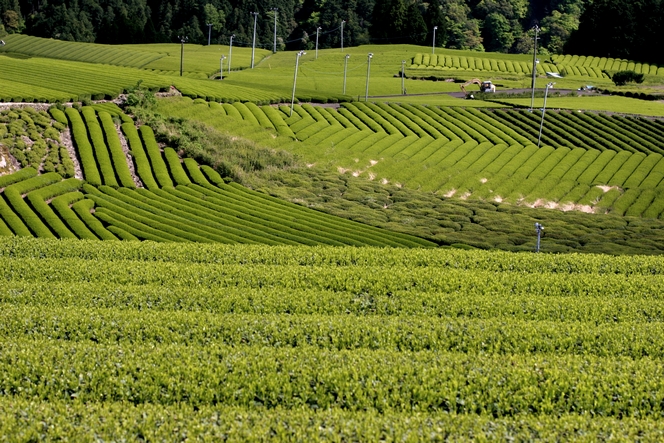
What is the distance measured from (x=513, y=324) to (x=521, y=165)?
2059 inches

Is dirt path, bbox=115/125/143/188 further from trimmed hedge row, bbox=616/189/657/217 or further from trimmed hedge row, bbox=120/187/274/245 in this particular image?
trimmed hedge row, bbox=616/189/657/217

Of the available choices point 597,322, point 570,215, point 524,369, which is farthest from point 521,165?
point 524,369

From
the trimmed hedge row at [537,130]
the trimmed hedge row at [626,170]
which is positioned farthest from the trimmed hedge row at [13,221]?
the trimmed hedge row at [537,130]

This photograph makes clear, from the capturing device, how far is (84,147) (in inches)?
2709

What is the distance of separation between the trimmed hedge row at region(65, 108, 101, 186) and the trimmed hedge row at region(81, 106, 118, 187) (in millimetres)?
428

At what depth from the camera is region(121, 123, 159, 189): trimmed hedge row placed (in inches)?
2578

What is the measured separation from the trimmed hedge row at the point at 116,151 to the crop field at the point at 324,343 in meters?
19.9

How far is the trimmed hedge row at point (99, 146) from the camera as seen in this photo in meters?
64.4

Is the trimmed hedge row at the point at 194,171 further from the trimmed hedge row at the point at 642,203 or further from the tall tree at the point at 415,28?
the tall tree at the point at 415,28

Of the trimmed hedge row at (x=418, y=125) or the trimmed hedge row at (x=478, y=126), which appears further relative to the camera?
the trimmed hedge row at (x=418, y=125)

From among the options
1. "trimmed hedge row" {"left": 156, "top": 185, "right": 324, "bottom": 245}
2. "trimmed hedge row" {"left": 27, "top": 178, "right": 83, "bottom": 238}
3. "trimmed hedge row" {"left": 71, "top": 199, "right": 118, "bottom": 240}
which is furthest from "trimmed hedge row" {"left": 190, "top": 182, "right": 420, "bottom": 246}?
"trimmed hedge row" {"left": 71, "top": 199, "right": 118, "bottom": 240}

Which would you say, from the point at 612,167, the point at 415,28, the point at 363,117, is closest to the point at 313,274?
the point at 612,167

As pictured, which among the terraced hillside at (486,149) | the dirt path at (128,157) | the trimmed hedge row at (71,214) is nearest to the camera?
the trimmed hedge row at (71,214)

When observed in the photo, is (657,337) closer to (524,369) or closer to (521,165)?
(524,369)
